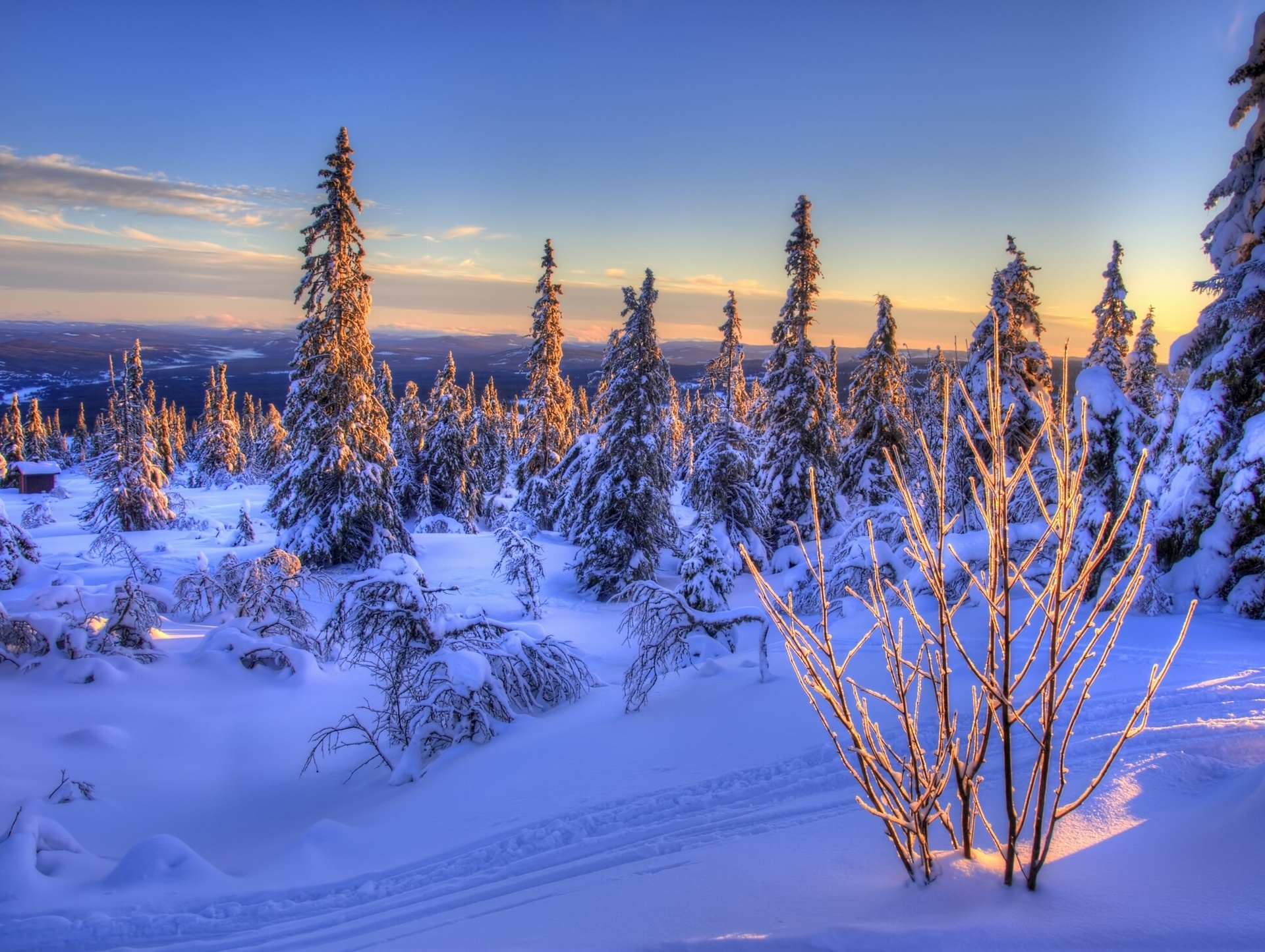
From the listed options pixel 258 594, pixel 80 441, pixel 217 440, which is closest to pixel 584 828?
pixel 258 594

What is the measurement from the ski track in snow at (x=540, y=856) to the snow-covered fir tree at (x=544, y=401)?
20.6 metres

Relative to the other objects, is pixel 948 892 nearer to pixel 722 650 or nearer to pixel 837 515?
pixel 722 650

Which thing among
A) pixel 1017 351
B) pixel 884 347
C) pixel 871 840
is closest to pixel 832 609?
pixel 871 840

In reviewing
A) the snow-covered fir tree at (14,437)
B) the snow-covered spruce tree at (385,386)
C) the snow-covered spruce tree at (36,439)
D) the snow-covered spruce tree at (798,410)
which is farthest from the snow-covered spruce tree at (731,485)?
the snow-covered spruce tree at (36,439)

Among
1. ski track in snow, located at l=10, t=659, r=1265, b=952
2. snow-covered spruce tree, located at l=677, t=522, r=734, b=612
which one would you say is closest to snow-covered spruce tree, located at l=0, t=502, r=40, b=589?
ski track in snow, located at l=10, t=659, r=1265, b=952

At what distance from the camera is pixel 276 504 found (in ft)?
64.1

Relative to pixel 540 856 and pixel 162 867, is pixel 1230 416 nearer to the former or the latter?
pixel 540 856

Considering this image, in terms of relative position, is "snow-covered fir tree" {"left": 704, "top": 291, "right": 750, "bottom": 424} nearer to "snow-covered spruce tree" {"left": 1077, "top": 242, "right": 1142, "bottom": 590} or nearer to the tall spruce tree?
the tall spruce tree

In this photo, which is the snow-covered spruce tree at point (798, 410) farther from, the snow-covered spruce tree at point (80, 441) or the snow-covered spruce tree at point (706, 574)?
the snow-covered spruce tree at point (80, 441)

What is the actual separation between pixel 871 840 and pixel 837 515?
19.2 m

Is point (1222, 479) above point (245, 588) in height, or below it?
above

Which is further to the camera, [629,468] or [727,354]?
[727,354]

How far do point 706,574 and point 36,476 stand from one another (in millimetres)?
50441

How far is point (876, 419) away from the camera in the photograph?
22.0 m
